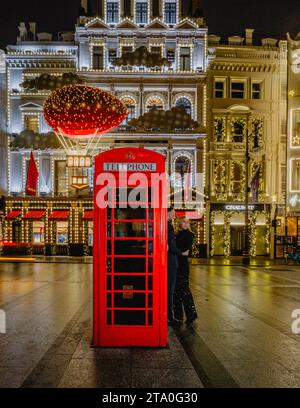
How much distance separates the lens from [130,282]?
778 cm

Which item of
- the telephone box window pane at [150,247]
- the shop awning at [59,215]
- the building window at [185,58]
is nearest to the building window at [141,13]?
the building window at [185,58]

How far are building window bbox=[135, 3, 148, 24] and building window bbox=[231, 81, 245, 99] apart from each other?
Result: 348 inches

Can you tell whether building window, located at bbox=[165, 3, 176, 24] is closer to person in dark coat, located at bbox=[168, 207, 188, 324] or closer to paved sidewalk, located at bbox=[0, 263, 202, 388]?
paved sidewalk, located at bbox=[0, 263, 202, 388]

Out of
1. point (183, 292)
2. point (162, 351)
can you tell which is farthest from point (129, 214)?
point (183, 292)

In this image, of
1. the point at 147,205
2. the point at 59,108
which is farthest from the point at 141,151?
the point at 59,108

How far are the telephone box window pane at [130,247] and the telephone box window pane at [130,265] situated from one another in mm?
115

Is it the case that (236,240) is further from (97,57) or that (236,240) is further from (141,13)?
(141,13)

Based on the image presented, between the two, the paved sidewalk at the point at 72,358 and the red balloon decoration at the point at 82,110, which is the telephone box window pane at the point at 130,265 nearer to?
the paved sidewalk at the point at 72,358

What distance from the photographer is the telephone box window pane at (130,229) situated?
7.79m

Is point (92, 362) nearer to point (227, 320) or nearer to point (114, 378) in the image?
point (114, 378)

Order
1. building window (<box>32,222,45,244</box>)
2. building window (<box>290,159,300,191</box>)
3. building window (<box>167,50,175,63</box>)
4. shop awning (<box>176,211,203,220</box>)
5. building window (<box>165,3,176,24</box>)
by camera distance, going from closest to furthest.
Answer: building window (<box>290,159,300,191</box>) < shop awning (<box>176,211,203,220</box>) < building window (<box>167,50,175,63</box>) < building window (<box>165,3,176,24</box>) < building window (<box>32,222,45,244</box>)

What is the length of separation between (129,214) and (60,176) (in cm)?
3139

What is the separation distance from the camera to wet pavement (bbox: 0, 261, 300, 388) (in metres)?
6.31

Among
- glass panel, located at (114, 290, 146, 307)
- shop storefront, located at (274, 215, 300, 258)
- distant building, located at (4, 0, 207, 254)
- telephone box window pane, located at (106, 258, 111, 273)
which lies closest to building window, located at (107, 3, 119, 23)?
distant building, located at (4, 0, 207, 254)
